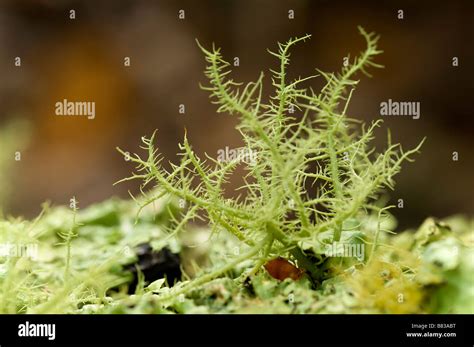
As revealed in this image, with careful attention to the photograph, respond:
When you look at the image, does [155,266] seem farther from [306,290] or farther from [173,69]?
[173,69]

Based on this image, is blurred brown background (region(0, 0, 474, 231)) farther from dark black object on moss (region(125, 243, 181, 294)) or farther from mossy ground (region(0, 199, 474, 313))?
mossy ground (region(0, 199, 474, 313))

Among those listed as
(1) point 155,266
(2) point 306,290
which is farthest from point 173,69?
(2) point 306,290

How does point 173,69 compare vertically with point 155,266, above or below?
above

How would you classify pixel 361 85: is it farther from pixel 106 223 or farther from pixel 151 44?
pixel 106 223

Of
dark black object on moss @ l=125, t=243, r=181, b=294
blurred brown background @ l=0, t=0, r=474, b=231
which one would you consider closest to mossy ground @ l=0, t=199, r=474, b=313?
dark black object on moss @ l=125, t=243, r=181, b=294

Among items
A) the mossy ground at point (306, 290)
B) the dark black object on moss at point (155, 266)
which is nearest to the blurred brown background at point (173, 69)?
the dark black object on moss at point (155, 266)

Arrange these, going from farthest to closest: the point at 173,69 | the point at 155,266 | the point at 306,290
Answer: the point at 173,69, the point at 155,266, the point at 306,290
